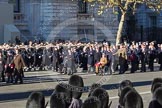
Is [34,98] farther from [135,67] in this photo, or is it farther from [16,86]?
[135,67]

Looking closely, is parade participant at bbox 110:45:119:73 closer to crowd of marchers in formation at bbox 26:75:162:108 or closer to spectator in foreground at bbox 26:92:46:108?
crowd of marchers in formation at bbox 26:75:162:108

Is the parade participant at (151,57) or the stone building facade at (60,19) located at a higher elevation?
the stone building facade at (60,19)

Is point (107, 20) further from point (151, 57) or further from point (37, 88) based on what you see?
point (37, 88)

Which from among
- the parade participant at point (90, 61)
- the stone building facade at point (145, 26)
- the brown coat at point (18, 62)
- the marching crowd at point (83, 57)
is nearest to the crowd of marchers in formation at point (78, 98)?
the brown coat at point (18, 62)

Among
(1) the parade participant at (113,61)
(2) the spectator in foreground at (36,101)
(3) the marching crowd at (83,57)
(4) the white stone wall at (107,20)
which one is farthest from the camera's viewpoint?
(4) the white stone wall at (107,20)

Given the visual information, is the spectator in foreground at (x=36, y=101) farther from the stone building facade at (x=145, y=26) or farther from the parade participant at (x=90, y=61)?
the stone building facade at (x=145, y=26)

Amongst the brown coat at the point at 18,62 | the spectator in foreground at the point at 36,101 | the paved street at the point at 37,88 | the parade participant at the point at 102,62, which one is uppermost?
the spectator in foreground at the point at 36,101

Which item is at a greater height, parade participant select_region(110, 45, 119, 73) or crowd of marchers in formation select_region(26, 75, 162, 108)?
crowd of marchers in formation select_region(26, 75, 162, 108)

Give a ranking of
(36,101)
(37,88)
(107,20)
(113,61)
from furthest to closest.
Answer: (107,20), (113,61), (37,88), (36,101)

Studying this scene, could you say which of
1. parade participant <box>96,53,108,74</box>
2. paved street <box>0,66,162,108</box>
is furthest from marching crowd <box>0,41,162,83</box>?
paved street <box>0,66,162,108</box>

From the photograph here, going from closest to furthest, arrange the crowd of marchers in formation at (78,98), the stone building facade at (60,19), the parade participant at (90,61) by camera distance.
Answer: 1. the crowd of marchers in formation at (78,98)
2. the parade participant at (90,61)
3. the stone building facade at (60,19)

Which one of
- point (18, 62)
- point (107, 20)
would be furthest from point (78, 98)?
point (107, 20)

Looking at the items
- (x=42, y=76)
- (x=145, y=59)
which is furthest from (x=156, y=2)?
(x=42, y=76)

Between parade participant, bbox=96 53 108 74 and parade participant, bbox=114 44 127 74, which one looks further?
parade participant, bbox=114 44 127 74
